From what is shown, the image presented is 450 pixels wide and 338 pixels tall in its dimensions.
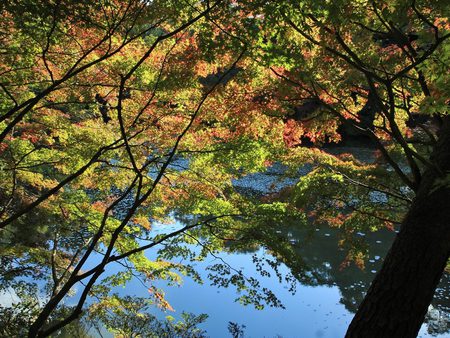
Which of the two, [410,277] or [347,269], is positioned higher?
[347,269]

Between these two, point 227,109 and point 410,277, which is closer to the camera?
point 410,277

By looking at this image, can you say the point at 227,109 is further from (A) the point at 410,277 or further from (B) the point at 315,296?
(B) the point at 315,296

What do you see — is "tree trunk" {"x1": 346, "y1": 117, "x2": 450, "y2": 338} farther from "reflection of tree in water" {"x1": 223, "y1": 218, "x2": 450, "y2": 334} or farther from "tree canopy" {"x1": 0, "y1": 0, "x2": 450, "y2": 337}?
"reflection of tree in water" {"x1": 223, "y1": 218, "x2": 450, "y2": 334}

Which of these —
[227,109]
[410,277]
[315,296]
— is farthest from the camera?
[315,296]

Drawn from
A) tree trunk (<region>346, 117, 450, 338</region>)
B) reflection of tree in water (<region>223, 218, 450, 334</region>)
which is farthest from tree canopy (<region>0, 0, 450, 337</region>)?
reflection of tree in water (<region>223, 218, 450, 334</region>)

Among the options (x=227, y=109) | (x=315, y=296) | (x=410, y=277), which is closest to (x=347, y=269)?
(x=315, y=296)

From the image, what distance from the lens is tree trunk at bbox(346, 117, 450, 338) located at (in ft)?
7.89

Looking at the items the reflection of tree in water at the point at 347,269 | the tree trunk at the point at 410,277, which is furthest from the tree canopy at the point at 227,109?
A: the reflection of tree in water at the point at 347,269

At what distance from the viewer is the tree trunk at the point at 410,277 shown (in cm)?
240

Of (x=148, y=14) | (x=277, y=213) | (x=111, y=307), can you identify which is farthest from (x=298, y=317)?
(x=148, y=14)

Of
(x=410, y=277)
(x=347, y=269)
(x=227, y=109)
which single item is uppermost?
(x=347, y=269)

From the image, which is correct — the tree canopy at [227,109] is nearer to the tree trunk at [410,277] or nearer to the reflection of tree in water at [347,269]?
the tree trunk at [410,277]

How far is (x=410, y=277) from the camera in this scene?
2455 millimetres

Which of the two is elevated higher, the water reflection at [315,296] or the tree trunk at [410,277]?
the water reflection at [315,296]
